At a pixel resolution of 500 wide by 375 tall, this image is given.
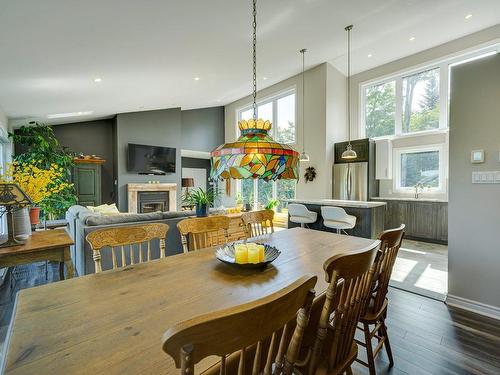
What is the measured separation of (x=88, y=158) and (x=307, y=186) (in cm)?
557

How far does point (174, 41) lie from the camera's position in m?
3.45

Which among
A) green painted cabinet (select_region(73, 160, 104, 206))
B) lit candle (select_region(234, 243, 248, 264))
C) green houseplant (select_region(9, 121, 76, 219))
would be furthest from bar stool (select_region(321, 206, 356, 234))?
green painted cabinet (select_region(73, 160, 104, 206))

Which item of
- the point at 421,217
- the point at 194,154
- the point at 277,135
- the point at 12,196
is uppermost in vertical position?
the point at 277,135

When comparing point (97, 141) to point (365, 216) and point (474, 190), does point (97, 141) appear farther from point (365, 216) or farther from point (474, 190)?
point (474, 190)

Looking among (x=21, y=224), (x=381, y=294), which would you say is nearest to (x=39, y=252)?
(x=21, y=224)

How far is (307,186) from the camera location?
640 cm

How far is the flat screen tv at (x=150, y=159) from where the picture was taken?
6469 millimetres

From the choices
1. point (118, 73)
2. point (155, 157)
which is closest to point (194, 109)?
point (155, 157)

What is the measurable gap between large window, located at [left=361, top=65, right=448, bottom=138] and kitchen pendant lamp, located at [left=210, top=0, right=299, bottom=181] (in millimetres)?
5693

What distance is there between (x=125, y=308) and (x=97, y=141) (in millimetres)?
7118

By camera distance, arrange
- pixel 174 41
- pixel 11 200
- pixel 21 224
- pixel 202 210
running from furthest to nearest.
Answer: pixel 174 41
pixel 202 210
pixel 21 224
pixel 11 200

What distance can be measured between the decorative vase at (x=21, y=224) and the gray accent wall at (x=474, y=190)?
400 centimetres

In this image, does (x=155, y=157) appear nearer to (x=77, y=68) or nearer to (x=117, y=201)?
(x=117, y=201)

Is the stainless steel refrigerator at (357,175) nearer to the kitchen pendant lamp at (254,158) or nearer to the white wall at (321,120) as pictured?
the white wall at (321,120)
